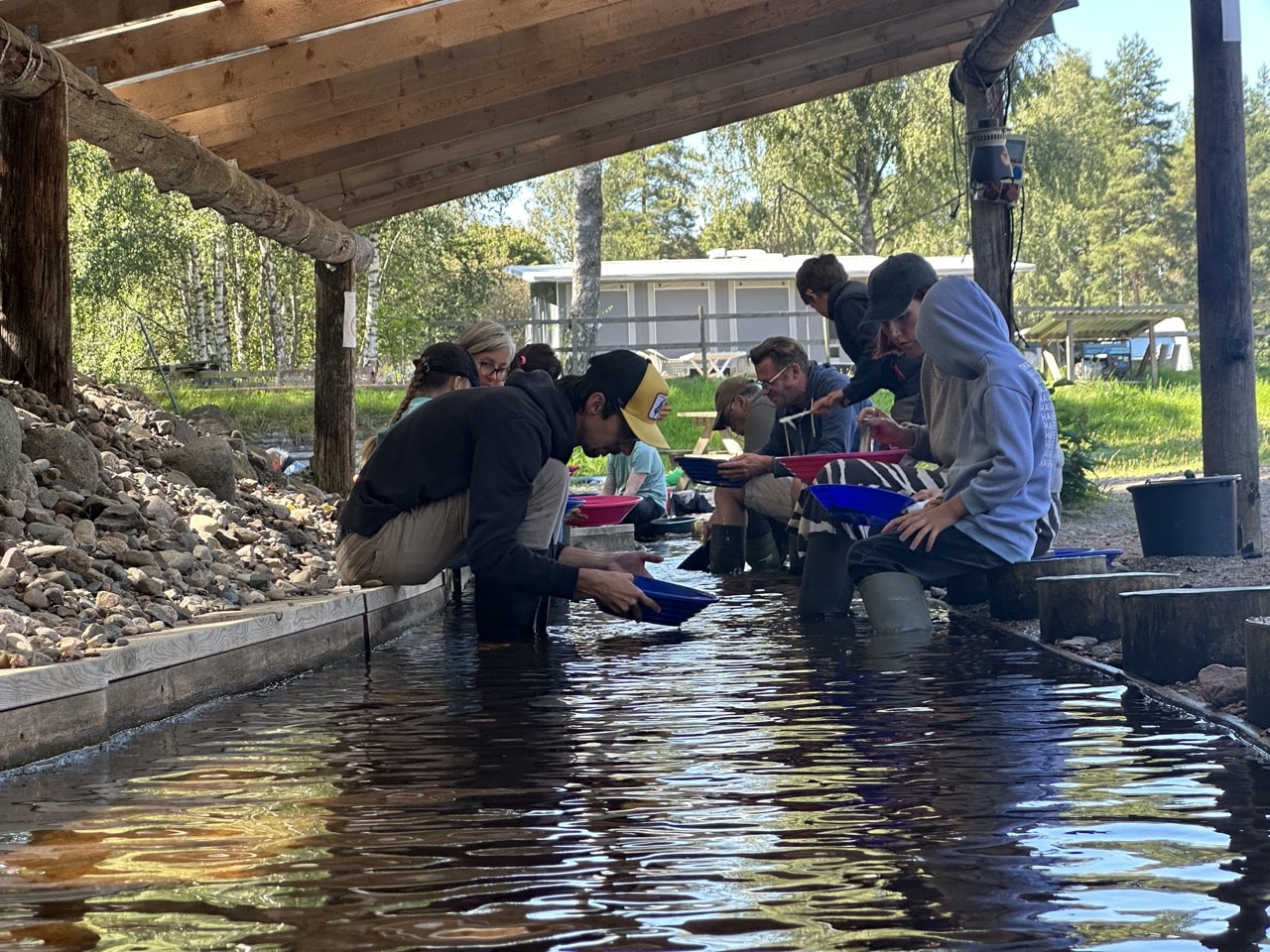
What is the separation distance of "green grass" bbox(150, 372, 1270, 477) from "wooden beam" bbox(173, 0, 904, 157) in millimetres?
7677

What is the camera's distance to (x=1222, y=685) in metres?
4.41

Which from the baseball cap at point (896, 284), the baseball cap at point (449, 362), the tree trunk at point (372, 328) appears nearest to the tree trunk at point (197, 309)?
the tree trunk at point (372, 328)

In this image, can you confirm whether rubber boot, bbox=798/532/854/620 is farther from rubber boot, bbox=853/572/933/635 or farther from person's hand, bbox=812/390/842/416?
person's hand, bbox=812/390/842/416

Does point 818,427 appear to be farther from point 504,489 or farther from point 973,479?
point 504,489

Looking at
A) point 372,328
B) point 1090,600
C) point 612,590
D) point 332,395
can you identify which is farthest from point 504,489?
point 372,328

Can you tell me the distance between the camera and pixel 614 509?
9148 millimetres

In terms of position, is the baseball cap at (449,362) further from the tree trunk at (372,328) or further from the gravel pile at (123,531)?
the tree trunk at (372,328)

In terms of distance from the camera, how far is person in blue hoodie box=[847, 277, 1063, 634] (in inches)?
230

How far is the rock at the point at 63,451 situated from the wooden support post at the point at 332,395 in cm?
560

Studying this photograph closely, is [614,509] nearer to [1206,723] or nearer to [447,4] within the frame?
[447,4]

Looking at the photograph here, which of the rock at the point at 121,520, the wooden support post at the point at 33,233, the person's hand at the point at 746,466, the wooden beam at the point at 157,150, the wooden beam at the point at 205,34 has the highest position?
the wooden beam at the point at 205,34

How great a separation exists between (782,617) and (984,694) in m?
2.27

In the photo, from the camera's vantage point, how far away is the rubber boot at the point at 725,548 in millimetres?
9477

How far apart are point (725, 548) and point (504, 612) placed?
3.33 metres
